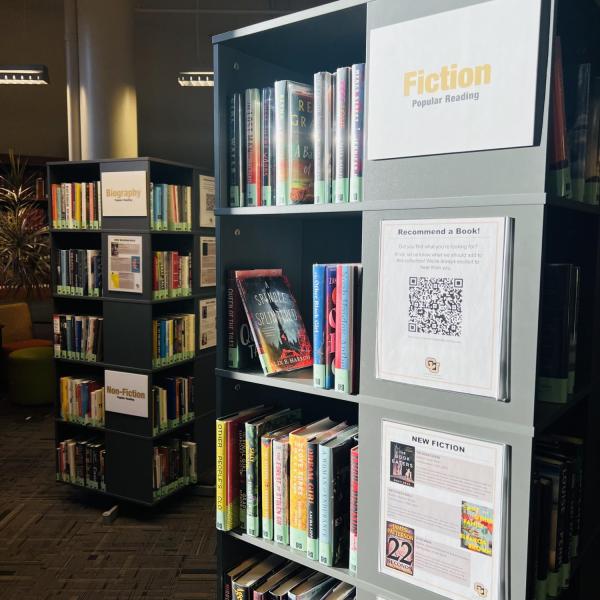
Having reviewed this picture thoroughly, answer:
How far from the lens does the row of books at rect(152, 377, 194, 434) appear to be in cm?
366

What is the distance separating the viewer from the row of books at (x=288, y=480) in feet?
4.75

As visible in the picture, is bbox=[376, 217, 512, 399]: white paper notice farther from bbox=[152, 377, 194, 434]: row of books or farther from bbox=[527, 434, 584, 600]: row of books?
bbox=[152, 377, 194, 434]: row of books

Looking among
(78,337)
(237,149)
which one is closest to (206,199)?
(78,337)

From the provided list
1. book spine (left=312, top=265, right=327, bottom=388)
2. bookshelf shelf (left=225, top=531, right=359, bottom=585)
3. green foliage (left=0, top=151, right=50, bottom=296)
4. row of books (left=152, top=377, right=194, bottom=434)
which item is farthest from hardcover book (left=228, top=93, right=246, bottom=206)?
green foliage (left=0, top=151, right=50, bottom=296)

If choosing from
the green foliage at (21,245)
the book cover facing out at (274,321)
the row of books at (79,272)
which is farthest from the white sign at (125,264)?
the green foliage at (21,245)

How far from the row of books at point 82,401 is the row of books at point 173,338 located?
18.4 inches

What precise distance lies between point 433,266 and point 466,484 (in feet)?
1.41

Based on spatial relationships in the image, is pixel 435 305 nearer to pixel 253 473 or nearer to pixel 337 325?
pixel 337 325

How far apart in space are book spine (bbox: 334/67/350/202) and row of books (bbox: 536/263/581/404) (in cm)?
48

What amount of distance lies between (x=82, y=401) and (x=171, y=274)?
3.17ft

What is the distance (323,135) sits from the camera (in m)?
→ 1.44

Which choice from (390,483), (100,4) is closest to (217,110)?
(390,483)

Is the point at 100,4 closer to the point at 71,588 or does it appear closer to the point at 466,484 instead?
the point at 71,588

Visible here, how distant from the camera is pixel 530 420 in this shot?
44.3 inches
